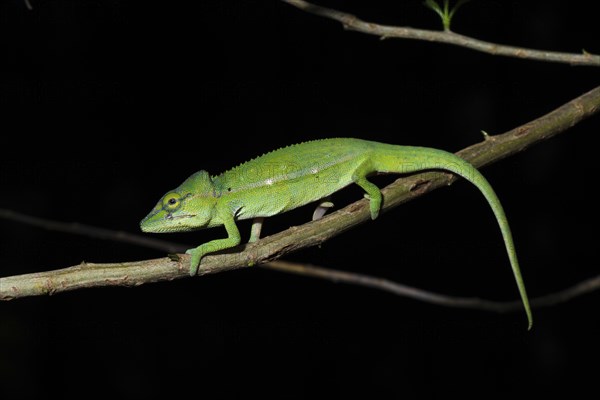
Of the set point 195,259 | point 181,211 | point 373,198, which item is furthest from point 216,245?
point 373,198

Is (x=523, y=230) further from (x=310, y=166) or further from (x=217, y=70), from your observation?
(x=310, y=166)

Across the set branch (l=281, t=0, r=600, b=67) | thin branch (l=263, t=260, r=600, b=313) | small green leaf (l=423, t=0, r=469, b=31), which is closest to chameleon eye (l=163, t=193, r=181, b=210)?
thin branch (l=263, t=260, r=600, b=313)

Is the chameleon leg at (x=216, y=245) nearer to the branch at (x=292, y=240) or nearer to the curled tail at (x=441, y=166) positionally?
the branch at (x=292, y=240)

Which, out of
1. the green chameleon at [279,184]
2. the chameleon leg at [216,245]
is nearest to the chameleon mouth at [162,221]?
the green chameleon at [279,184]

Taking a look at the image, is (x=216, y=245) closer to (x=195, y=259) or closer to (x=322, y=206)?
(x=195, y=259)

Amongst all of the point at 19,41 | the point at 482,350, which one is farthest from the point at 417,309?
the point at 19,41

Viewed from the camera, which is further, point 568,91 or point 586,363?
point 586,363

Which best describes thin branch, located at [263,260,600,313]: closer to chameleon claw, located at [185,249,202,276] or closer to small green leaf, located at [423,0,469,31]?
chameleon claw, located at [185,249,202,276]
